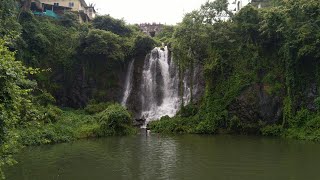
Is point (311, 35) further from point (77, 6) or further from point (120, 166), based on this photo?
point (77, 6)

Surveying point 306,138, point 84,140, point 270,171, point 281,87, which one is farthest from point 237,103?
point 270,171

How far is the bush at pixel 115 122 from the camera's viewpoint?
27422 millimetres

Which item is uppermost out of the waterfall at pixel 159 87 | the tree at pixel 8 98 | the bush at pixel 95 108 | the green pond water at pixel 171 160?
the waterfall at pixel 159 87

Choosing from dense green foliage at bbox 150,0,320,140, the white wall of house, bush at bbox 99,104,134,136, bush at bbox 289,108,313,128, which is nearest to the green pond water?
bush at bbox 99,104,134,136

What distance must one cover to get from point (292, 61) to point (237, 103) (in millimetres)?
5470

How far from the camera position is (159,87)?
36.1m

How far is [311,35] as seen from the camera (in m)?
27.4

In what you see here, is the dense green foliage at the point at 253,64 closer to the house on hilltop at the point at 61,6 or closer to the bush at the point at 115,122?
the bush at the point at 115,122

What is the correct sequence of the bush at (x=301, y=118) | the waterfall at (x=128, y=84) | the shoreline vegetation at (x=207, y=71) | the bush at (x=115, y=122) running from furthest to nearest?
the waterfall at (x=128, y=84) → the shoreline vegetation at (x=207, y=71) → the bush at (x=115, y=122) → the bush at (x=301, y=118)

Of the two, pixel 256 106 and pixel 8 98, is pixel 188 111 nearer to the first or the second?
pixel 256 106

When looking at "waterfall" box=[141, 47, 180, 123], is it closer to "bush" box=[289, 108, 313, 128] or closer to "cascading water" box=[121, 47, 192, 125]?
"cascading water" box=[121, 47, 192, 125]

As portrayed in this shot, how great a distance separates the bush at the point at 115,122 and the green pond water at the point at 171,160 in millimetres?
3905

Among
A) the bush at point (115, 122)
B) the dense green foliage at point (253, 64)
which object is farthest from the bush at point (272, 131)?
the bush at point (115, 122)

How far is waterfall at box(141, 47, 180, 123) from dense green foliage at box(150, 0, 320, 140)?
86.0 inches
